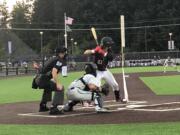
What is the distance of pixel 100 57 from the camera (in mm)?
14883

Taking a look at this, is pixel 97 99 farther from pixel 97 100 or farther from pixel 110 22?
pixel 110 22

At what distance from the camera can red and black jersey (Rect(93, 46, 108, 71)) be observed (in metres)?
14.8

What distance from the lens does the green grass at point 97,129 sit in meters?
9.23

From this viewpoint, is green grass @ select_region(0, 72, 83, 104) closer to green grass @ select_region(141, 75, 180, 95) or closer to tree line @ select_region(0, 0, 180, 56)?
green grass @ select_region(141, 75, 180, 95)

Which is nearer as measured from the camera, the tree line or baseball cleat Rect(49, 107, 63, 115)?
baseball cleat Rect(49, 107, 63, 115)

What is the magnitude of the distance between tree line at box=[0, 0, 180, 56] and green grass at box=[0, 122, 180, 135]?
83639 mm

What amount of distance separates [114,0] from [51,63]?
89469 millimetres

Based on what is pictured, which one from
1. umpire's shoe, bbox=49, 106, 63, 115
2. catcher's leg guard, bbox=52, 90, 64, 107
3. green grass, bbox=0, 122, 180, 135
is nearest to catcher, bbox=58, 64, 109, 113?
catcher's leg guard, bbox=52, 90, 64, 107

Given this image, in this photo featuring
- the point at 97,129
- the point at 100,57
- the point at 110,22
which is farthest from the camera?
the point at 110,22

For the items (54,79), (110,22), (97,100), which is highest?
(110,22)

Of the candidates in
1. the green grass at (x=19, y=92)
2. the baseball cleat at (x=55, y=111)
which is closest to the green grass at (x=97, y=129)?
the baseball cleat at (x=55, y=111)

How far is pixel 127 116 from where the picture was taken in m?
12.0

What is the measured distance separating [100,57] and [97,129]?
5252 millimetres

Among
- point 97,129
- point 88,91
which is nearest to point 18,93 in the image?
point 88,91
